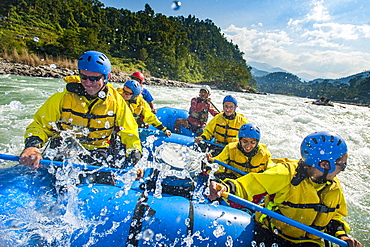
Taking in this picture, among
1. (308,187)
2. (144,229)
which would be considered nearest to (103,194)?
(144,229)

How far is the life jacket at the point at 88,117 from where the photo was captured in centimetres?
281

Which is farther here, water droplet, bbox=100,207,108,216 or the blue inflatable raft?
water droplet, bbox=100,207,108,216

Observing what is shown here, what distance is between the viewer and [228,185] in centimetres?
222

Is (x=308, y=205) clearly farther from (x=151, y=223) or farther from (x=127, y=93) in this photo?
(x=127, y=93)

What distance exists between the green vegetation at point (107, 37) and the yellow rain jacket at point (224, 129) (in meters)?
39.7

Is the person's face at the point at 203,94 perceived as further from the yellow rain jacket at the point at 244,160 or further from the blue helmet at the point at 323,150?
the blue helmet at the point at 323,150

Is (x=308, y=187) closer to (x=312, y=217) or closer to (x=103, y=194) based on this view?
(x=312, y=217)

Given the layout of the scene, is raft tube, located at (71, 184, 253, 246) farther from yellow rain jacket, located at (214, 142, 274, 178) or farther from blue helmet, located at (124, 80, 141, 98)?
blue helmet, located at (124, 80, 141, 98)

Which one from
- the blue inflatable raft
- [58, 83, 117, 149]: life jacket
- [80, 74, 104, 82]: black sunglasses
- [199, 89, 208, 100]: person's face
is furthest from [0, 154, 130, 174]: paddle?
[199, 89, 208, 100]: person's face

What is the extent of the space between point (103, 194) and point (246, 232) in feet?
5.13

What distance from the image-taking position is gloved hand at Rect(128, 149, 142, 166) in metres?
2.88

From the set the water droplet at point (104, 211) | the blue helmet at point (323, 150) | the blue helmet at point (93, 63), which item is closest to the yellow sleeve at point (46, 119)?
the blue helmet at point (93, 63)

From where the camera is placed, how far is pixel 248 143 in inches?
139

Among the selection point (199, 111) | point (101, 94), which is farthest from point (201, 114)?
point (101, 94)
